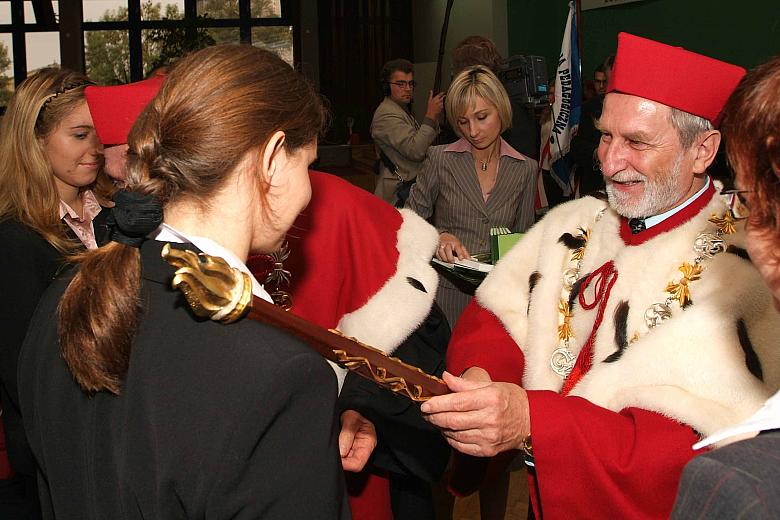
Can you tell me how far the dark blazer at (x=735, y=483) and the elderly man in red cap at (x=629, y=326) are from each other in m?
0.83

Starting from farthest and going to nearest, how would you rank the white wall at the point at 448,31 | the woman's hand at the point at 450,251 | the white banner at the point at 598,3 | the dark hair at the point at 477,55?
1. the white wall at the point at 448,31
2. the white banner at the point at 598,3
3. the dark hair at the point at 477,55
4. the woman's hand at the point at 450,251

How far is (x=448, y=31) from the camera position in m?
11.4

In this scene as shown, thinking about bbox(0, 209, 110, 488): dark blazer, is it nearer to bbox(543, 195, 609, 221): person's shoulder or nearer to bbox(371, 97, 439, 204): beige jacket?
bbox(543, 195, 609, 221): person's shoulder

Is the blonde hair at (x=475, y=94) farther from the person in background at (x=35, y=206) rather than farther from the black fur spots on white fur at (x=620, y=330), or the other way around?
the black fur spots on white fur at (x=620, y=330)

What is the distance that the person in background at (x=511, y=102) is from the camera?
15.4ft

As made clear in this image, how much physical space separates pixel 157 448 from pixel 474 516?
2567 mm

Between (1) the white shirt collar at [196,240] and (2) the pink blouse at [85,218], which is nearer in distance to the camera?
(1) the white shirt collar at [196,240]

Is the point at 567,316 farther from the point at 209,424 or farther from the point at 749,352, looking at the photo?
the point at 209,424

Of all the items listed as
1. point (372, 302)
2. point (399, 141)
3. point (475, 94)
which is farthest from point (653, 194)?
point (399, 141)

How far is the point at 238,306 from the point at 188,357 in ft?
0.30

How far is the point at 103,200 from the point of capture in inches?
106

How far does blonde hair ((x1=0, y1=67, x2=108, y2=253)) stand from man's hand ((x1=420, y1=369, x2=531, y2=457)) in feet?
4.02

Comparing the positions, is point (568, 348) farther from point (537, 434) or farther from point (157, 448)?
point (157, 448)

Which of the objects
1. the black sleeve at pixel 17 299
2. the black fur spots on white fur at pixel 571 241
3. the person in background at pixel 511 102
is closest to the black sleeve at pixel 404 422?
the black fur spots on white fur at pixel 571 241
